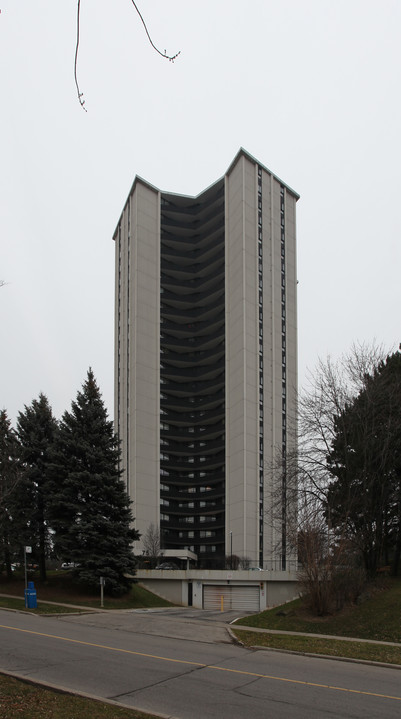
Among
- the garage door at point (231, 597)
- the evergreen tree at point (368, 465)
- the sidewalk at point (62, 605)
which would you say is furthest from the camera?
the garage door at point (231, 597)

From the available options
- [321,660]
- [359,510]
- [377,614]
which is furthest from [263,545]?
[321,660]

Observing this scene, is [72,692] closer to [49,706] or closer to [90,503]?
[49,706]

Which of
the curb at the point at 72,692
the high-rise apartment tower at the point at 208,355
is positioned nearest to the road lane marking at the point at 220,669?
the curb at the point at 72,692

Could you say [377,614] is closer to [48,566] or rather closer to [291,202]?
[48,566]

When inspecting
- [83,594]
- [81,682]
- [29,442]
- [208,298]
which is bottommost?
[83,594]

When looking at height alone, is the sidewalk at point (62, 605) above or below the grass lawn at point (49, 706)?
below

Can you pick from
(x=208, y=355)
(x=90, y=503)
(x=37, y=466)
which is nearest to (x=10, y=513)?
(x=37, y=466)

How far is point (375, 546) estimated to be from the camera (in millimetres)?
26141

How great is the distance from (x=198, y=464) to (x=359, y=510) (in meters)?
62.2

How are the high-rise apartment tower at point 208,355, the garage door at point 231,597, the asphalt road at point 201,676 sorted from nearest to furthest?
1. the asphalt road at point 201,676
2. the garage door at point 231,597
3. the high-rise apartment tower at point 208,355

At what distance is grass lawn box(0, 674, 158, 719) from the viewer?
8289mm

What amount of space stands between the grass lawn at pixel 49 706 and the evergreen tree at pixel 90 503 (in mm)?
27966

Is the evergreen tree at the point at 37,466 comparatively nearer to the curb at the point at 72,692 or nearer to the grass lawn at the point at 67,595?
the grass lawn at the point at 67,595

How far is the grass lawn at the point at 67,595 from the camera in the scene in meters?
34.8
